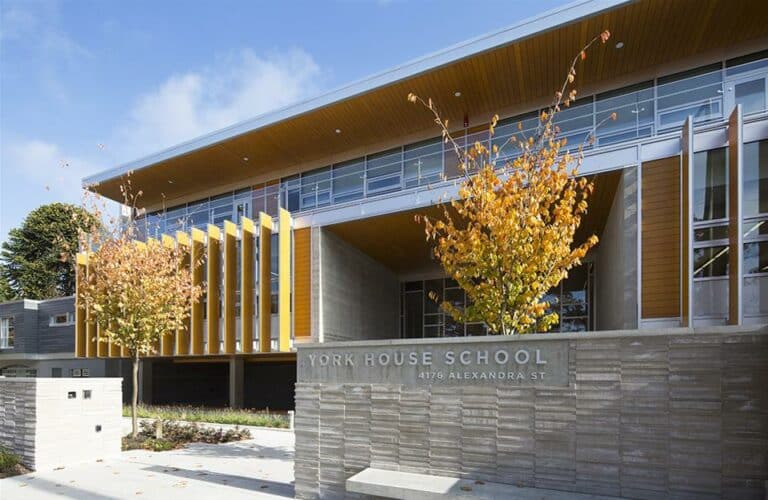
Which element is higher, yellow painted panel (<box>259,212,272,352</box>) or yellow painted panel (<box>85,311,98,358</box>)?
yellow painted panel (<box>259,212,272,352</box>)

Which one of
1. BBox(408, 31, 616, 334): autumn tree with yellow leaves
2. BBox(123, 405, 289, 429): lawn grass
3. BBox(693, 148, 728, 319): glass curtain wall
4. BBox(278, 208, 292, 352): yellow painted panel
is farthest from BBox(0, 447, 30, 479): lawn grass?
BBox(693, 148, 728, 319): glass curtain wall

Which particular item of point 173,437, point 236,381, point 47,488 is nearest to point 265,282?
point 236,381

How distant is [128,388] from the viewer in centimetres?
3014

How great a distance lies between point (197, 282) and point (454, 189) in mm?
13121

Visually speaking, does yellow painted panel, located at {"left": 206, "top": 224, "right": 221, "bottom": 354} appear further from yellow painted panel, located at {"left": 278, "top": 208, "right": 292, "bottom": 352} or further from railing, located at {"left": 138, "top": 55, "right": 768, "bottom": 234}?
yellow painted panel, located at {"left": 278, "top": 208, "right": 292, "bottom": 352}

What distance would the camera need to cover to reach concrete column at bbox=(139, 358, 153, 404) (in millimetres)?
28172

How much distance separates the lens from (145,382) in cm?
2831

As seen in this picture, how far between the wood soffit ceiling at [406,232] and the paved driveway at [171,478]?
961 centimetres

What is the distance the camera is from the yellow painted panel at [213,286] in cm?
2280

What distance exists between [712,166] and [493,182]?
8.20 m

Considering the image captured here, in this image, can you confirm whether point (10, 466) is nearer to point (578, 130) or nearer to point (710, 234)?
point (710, 234)

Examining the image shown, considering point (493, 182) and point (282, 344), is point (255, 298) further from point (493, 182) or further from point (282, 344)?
point (493, 182)

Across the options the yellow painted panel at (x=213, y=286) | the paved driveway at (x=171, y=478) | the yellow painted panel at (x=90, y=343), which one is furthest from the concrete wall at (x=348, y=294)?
the yellow painted panel at (x=90, y=343)

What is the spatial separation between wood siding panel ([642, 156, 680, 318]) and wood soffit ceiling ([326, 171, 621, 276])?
1101 mm
